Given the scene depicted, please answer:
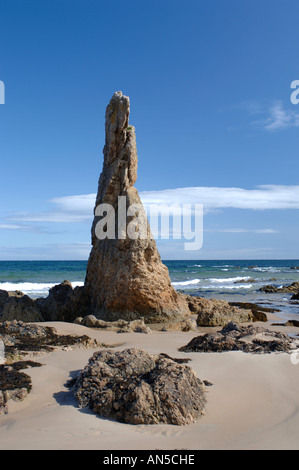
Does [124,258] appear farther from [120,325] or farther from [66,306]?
[66,306]

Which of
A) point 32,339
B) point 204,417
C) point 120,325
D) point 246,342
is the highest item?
point 246,342

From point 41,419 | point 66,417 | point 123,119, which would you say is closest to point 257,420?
point 66,417

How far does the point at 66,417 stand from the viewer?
4129mm

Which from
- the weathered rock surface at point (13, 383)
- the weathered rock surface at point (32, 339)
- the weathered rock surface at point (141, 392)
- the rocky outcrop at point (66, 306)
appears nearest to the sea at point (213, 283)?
the rocky outcrop at point (66, 306)

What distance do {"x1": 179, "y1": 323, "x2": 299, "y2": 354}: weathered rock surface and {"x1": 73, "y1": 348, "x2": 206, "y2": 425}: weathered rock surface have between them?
251cm

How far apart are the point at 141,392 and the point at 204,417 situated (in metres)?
0.79

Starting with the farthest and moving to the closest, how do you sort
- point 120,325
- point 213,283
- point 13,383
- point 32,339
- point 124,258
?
point 213,283 → point 124,258 → point 120,325 → point 32,339 → point 13,383

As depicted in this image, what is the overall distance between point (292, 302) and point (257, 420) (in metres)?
21.2

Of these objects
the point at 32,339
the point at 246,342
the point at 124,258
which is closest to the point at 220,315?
the point at 124,258

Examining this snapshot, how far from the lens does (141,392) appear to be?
4.16 metres

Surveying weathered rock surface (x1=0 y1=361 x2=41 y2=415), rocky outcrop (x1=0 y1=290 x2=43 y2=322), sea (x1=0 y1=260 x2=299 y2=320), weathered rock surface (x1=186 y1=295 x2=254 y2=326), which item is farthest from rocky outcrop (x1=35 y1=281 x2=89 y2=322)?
sea (x1=0 y1=260 x2=299 y2=320)
